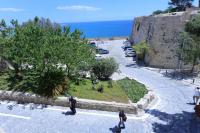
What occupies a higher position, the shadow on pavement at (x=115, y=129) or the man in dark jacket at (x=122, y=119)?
the man in dark jacket at (x=122, y=119)

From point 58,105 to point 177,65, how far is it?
74.4ft

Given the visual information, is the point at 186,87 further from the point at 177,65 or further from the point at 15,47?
the point at 15,47

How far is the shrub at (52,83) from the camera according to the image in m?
23.0

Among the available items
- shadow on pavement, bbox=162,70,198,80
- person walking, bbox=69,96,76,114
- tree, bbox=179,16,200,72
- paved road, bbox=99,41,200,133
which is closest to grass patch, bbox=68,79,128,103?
person walking, bbox=69,96,76,114

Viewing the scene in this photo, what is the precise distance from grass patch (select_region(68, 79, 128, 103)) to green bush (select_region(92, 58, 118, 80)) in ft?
9.03

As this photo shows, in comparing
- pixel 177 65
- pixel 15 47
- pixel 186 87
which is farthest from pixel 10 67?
pixel 177 65

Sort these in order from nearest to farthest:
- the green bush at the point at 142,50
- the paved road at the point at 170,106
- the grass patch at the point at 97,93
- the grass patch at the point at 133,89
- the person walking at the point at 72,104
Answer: the paved road at the point at 170,106 → the person walking at the point at 72,104 → the grass patch at the point at 97,93 → the grass patch at the point at 133,89 → the green bush at the point at 142,50

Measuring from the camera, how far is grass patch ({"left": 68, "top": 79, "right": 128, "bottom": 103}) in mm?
23678

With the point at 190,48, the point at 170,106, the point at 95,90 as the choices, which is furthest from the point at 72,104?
the point at 190,48

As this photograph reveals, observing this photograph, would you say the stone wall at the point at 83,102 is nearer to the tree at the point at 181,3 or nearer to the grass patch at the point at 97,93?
the grass patch at the point at 97,93

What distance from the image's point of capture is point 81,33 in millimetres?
27344

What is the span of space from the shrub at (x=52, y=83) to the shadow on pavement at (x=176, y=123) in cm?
617

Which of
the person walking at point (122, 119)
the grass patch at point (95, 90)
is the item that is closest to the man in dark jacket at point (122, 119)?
the person walking at point (122, 119)

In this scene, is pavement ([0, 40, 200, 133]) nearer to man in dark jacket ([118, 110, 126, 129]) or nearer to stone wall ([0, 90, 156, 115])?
man in dark jacket ([118, 110, 126, 129])
